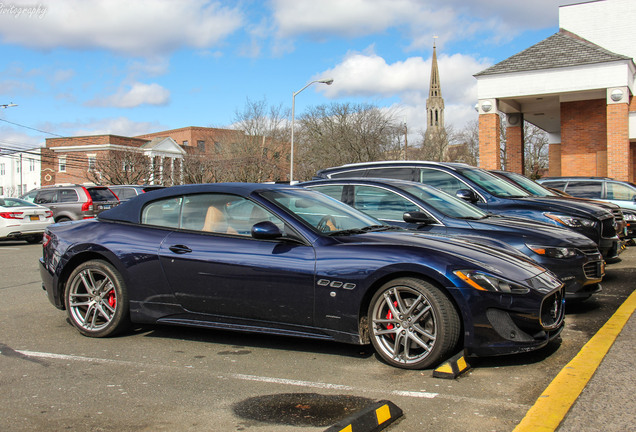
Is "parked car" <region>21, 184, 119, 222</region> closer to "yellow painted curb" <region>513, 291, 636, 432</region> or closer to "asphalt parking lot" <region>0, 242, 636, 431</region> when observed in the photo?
"asphalt parking lot" <region>0, 242, 636, 431</region>

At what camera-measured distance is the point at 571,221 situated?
8609 millimetres

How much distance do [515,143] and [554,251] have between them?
913 inches

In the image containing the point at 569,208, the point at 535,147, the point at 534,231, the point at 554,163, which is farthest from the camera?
the point at 535,147

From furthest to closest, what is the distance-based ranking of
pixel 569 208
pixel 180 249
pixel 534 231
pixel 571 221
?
pixel 569 208, pixel 571 221, pixel 534 231, pixel 180 249

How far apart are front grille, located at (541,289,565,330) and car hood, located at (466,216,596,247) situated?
1759 millimetres

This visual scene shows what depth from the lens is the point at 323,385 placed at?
4.11 meters

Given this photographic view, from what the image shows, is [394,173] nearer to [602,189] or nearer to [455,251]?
[455,251]

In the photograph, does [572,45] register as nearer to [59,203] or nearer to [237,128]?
[59,203]

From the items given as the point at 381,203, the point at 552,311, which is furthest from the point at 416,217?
the point at 552,311

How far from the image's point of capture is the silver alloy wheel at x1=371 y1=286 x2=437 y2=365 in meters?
4.38

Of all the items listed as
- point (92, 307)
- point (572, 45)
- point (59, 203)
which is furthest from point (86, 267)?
point (572, 45)

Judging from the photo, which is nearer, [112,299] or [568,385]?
[568,385]

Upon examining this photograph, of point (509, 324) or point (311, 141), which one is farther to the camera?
point (311, 141)

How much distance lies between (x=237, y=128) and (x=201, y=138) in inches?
1211
